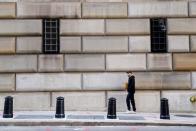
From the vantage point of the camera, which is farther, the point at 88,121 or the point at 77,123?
the point at 88,121

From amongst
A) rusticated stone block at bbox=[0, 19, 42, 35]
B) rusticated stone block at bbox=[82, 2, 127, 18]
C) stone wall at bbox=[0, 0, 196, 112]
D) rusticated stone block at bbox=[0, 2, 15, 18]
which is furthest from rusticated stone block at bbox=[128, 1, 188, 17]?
rusticated stone block at bbox=[0, 2, 15, 18]

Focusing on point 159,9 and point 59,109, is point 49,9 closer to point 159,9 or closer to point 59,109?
point 159,9

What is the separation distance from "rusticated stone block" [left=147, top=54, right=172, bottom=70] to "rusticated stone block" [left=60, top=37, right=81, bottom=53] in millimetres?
3256

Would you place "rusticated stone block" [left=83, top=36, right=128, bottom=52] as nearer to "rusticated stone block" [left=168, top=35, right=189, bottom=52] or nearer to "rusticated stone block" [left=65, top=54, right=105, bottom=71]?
"rusticated stone block" [left=65, top=54, right=105, bottom=71]

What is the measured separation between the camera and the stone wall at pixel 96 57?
65.1 ft

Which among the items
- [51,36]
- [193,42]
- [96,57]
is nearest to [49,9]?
[51,36]

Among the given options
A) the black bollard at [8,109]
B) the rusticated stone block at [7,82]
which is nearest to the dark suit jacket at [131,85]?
the black bollard at [8,109]

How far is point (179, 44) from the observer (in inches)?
789

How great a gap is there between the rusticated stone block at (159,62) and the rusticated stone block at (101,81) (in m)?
1.31

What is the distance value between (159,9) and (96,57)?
365 centimetres

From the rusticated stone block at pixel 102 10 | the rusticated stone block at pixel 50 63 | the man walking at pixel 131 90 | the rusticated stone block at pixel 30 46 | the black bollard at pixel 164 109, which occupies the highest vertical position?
the rusticated stone block at pixel 102 10

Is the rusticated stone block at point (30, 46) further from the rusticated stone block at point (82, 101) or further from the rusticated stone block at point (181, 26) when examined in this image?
the rusticated stone block at point (181, 26)

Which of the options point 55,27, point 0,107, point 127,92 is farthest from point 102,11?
point 0,107

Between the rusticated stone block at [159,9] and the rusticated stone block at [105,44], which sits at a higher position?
the rusticated stone block at [159,9]
